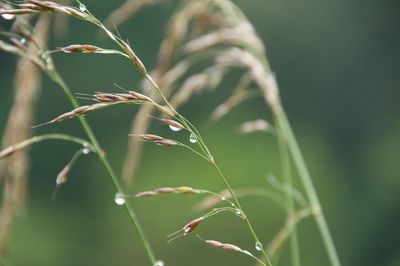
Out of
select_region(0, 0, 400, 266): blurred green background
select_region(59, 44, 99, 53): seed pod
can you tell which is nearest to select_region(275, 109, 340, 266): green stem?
select_region(59, 44, 99, 53): seed pod

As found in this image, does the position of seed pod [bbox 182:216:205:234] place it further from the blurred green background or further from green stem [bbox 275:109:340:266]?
the blurred green background

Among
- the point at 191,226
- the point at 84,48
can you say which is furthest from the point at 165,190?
the point at 84,48

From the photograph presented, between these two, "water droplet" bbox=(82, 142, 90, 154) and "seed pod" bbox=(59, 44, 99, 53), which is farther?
"water droplet" bbox=(82, 142, 90, 154)

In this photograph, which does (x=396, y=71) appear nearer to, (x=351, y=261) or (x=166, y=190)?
(x=351, y=261)

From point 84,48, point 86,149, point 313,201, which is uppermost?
point 84,48

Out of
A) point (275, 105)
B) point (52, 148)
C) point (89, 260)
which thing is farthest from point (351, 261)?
point (275, 105)

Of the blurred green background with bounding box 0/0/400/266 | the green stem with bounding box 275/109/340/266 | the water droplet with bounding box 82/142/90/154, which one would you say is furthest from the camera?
the blurred green background with bounding box 0/0/400/266

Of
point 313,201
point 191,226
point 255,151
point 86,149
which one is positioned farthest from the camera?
point 255,151

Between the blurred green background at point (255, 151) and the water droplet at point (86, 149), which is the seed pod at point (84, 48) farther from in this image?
the blurred green background at point (255, 151)

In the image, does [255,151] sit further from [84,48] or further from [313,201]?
[84,48]

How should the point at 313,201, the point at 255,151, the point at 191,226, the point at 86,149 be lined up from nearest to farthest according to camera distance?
the point at 191,226, the point at 86,149, the point at 313,201, the point at 255,151
